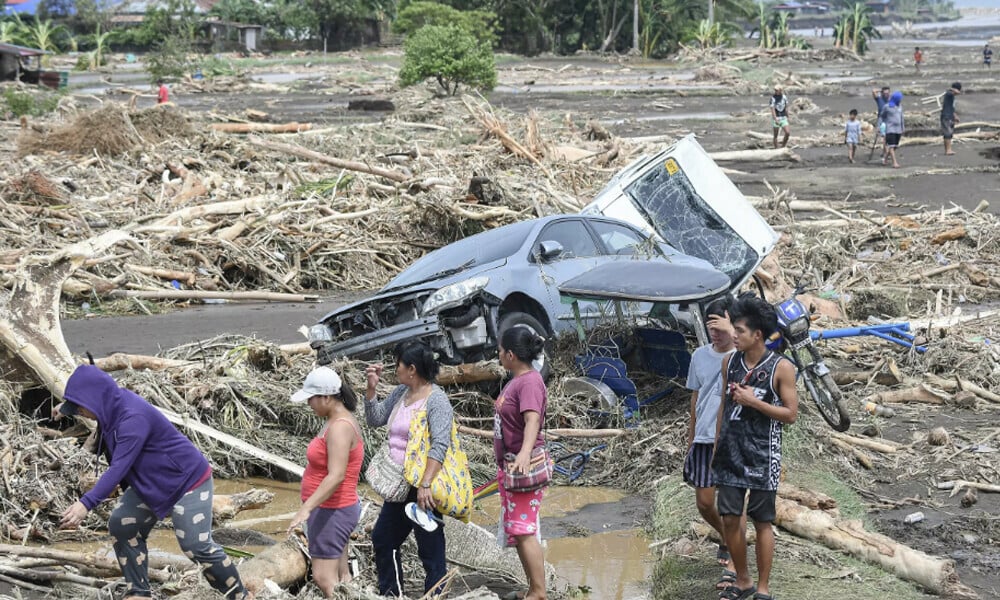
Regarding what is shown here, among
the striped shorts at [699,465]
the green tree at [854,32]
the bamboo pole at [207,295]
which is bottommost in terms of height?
the bamboo pole at [207,295]

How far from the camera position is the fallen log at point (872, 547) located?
650cm

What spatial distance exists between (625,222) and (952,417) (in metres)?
3.63

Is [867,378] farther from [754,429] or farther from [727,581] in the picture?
[754,429]

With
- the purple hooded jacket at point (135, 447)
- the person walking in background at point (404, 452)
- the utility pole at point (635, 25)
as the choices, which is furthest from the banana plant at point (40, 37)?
the person walking in background at point (404, 452)

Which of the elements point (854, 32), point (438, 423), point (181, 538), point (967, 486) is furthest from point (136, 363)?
point (854, 32)

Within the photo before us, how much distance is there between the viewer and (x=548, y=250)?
1073 centimetres

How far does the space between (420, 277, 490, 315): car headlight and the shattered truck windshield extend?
10.2 ft

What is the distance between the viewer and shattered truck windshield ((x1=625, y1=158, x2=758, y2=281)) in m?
12.2

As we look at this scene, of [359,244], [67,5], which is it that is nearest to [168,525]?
[359,244]

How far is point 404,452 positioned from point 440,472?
21 centimetres

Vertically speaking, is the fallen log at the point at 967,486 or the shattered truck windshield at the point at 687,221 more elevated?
the shattered truck windshield at the point at 687,221

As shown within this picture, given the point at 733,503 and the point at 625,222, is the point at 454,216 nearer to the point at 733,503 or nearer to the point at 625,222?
the point at 625,222

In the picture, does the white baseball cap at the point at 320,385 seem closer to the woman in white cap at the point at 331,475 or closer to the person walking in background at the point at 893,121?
the woman in white cap at the point at 331,475

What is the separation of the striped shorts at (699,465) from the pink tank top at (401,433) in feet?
5.23
